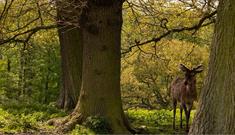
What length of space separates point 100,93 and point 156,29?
6.95 m

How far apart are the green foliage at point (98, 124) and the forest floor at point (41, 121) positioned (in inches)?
5.0

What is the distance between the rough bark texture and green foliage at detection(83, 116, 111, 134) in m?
3.15

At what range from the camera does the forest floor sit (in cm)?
1098

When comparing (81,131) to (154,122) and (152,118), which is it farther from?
(152,118)

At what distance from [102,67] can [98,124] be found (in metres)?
1.36

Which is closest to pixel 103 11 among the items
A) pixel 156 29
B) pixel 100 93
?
pixel 100 93

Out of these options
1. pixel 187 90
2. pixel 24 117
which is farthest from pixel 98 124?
pixel 187 90

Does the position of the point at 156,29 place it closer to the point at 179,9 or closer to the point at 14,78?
the point at 179,9

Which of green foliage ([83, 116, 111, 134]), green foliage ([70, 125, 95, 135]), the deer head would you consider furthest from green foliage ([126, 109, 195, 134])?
green foliage ([70, 125, 95, 135])

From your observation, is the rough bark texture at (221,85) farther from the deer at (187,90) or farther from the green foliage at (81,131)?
the deer at (187,90)

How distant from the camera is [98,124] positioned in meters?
10.7

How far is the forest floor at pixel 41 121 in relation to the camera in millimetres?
10977

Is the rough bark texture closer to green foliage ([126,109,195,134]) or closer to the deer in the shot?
green foliage ([126,109,195,134])

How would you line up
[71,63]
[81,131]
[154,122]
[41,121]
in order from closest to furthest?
1. [81,131]
2. [41,121]
3. [154,122]
4. [71,63]
